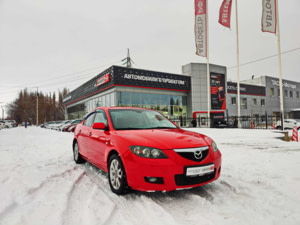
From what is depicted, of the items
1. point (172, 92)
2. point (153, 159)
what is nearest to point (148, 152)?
point (153, 159)

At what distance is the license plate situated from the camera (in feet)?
8.81

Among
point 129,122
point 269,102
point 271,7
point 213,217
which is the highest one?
point 271,7

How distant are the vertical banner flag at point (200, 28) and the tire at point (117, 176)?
2013 cm

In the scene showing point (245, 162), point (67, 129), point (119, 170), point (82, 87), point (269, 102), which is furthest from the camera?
point (269, 102)

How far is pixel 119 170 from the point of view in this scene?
3037 mm

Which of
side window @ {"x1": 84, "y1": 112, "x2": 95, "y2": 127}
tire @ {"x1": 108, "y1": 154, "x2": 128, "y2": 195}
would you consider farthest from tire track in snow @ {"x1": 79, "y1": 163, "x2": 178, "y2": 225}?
side window @ {"x1": 84, "y1": 112, "x2": 95, "y2": 127}

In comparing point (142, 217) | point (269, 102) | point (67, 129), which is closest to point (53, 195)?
point (142, 217)

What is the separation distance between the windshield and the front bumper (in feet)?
3.34

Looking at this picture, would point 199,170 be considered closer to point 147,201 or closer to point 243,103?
point 147,201

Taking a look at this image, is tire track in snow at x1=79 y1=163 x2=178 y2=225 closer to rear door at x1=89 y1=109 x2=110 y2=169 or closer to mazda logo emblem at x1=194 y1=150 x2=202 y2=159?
rear door at x1=89 y1=109 x2=110 y2=169

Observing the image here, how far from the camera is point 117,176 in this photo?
3090 millimetres

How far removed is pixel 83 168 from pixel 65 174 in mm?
558

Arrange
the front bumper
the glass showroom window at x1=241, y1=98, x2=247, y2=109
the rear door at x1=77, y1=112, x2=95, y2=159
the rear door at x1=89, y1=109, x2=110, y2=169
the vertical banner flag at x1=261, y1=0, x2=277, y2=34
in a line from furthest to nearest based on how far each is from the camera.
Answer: the glass showroom window at x1=241, y1=98, x2=247, y2=109
the vertical banner flag at x1=261, y1=0, x2=277, y2=34
the rear door at x1=77, y1=112, x2=95, y2=159
the rear door at x1=89, y1=109, x2=110, y2=169
the front bumper

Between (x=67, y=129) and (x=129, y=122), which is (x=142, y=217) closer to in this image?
(x=129, y=122)
